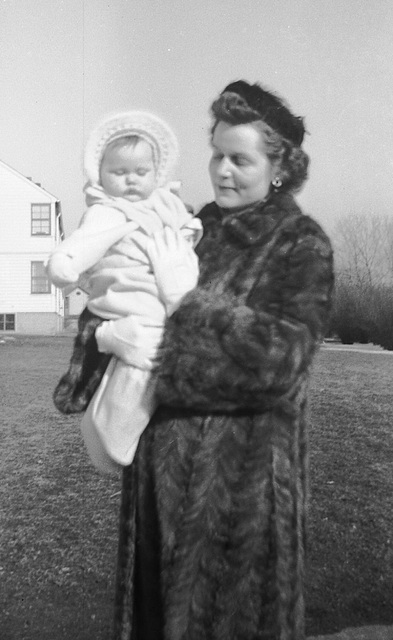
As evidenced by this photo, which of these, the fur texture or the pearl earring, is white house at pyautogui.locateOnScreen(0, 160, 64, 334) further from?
the pearl earring

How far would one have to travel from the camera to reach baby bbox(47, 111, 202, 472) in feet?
2.88

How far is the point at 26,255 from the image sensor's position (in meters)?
2.35

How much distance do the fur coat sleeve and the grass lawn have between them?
4.22 feet

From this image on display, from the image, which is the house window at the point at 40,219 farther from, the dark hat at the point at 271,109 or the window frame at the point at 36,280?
the dark hat at the point at 271,109

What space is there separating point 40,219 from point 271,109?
1.41 m

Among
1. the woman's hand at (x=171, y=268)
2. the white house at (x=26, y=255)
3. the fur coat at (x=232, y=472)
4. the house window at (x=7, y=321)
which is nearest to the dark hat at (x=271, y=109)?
the fur coat at (x=232, y=472)

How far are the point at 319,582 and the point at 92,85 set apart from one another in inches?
62.0

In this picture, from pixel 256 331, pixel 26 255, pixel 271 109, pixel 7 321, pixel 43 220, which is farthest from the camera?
pixel 7 321

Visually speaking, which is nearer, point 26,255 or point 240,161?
point 240,161

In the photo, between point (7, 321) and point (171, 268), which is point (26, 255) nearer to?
point (7, 321)

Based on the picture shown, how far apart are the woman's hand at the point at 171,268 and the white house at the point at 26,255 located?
1.33 metres

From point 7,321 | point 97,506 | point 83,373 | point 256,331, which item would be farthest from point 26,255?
point 256,331

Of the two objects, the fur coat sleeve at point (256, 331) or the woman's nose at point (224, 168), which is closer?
the fur coat sleeve at point (256, 331)

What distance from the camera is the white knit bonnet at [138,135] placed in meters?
1.00
